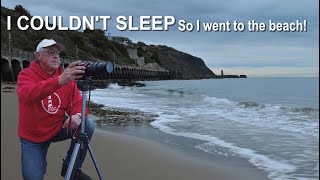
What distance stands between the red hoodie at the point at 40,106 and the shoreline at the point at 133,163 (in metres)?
1.25

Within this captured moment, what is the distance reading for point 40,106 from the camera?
9.12 ft

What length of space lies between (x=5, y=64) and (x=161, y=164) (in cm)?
2689

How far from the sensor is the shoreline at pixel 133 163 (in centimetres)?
435

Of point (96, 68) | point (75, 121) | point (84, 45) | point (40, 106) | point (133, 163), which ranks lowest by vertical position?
point (133, 163)

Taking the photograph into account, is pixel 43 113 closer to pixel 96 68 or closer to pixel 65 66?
pixel 96 68

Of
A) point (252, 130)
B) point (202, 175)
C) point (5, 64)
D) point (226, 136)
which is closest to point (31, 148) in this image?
point (202, 175)

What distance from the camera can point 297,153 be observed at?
5969 mm

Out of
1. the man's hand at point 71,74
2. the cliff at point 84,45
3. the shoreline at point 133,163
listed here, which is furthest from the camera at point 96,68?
the cliff at point 84,45

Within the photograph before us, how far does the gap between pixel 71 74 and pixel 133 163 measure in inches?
109

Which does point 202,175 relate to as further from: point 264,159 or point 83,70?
point 83,70

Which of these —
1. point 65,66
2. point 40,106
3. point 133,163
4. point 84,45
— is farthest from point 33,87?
point 84,45

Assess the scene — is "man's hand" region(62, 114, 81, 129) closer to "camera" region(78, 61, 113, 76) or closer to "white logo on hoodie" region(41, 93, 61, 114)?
"white logo on hoodie" region(41, 93, 61, 114)

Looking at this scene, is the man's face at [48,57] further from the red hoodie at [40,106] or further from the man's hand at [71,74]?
the man's hand at [71,74]

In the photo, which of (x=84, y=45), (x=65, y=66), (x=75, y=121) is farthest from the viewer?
(x=84, y=45)
